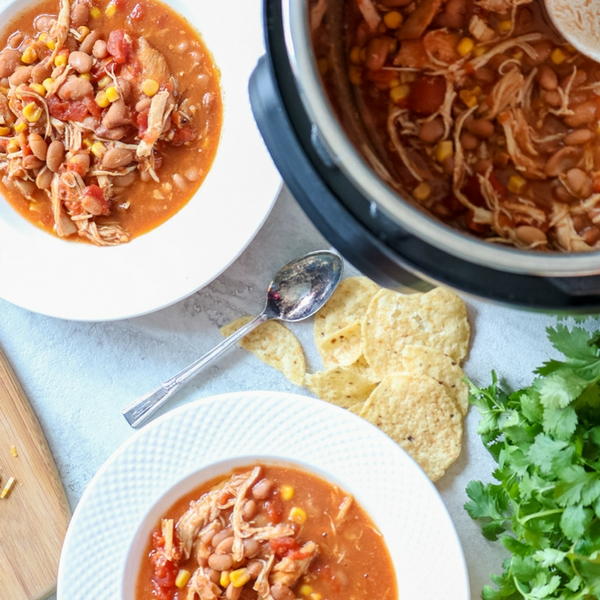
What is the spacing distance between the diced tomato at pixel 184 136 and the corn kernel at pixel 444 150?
83 cm

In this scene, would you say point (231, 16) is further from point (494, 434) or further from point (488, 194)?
point (494, 434)

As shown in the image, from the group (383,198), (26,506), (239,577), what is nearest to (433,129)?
(383,198)

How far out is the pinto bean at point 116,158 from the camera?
2.74 metres

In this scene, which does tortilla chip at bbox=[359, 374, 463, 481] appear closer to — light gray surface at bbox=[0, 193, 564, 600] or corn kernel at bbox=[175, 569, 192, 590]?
light gray surface at bbox=[0, 193, 564, 600]

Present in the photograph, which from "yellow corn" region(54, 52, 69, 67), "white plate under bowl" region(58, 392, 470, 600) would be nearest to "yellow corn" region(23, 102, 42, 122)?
"yellow corn" region(54, 52, 69, 67)

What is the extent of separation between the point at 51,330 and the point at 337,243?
127cm

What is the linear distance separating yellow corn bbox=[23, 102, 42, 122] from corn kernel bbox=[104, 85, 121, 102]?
22cm

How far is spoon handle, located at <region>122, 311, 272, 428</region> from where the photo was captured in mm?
2816

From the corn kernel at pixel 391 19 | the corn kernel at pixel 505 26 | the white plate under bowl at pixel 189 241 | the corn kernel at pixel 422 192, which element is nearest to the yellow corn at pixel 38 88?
the white plate under bowl at pixel 189 241

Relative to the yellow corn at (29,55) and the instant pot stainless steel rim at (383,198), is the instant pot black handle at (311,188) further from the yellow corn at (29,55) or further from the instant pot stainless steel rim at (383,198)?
the yellow corn at (29,55)

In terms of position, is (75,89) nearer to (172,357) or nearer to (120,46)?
(120,46)

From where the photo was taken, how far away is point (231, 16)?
2.70 metres

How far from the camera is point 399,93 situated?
228 cm

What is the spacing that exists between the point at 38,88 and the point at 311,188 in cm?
118
